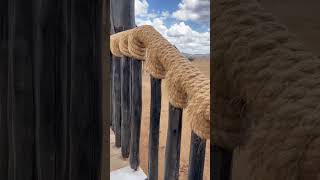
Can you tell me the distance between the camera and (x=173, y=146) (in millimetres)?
1822

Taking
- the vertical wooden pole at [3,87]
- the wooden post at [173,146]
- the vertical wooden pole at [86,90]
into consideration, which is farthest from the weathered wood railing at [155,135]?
the vertical wooden pole at [3,87]

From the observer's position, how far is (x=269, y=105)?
29cm

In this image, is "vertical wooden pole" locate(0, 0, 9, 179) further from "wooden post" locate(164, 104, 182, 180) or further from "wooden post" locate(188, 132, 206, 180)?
"wooden post" locate(164, 104, 182, 180)

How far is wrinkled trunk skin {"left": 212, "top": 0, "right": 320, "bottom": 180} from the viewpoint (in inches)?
10.1

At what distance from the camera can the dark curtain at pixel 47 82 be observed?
61 centimetres

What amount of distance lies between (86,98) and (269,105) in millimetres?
424

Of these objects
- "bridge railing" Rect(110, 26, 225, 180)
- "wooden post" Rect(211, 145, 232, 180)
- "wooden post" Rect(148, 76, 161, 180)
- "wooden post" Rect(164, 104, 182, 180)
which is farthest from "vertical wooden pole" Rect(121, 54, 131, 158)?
"wooden post" Rect(211, 145, 232, 180)

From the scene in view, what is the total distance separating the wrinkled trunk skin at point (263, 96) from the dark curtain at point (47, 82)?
0.32 metres

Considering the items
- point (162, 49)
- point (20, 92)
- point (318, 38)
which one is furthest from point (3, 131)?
point (162, 49)

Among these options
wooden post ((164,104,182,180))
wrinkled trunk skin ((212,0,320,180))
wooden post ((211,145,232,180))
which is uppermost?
wrinkled trunk skin ((212,0,320,180))

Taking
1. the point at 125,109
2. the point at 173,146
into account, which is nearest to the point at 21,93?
the point at 173,146

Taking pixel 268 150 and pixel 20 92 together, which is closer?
pixel 268 150

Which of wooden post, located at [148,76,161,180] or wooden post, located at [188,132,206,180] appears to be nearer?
wooden post, located at [188,132,206,180]

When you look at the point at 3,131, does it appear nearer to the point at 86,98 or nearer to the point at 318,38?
the point at 86,98
